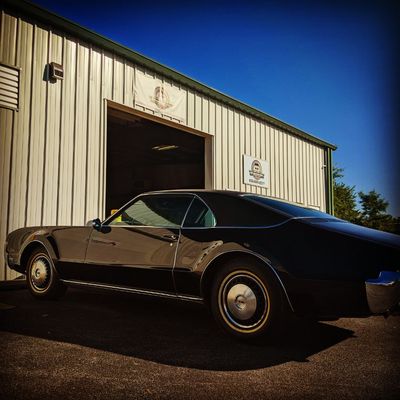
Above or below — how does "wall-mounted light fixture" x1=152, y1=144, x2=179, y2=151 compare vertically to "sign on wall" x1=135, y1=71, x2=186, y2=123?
above

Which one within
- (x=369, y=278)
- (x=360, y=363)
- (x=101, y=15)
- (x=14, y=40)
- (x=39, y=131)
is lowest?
(x=360, y=363)

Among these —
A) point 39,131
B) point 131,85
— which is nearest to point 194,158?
point 131,85

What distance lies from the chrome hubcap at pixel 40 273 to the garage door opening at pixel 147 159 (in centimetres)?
741

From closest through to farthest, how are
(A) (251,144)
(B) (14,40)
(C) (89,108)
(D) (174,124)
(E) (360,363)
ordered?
(E) (360,363)
(B) (14,40)
(C) (89,108)
(D) (174,124)
(A) (251,144)

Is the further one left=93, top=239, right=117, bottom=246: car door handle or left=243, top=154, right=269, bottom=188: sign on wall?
left=243, top=154, right=269, bottom=188: sign on wall

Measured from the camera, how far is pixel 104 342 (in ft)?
10.5

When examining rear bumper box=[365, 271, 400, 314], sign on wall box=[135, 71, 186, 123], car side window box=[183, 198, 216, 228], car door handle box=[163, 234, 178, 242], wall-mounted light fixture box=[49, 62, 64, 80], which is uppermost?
sign on wall box=[135, 71, 186, 123]

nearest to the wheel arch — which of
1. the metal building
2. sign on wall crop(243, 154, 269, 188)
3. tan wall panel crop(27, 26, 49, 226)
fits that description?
the metal building

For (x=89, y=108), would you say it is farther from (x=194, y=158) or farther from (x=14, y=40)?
(x=194, y=158)

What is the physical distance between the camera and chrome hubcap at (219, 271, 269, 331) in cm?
314

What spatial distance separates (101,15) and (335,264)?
2.14 meters

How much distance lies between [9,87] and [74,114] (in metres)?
1.25

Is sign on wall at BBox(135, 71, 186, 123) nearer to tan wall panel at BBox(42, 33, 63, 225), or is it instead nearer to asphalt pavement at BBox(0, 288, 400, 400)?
tan wall panel at BBox(42, 33, 63, 225)

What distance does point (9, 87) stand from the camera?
6.63 m
